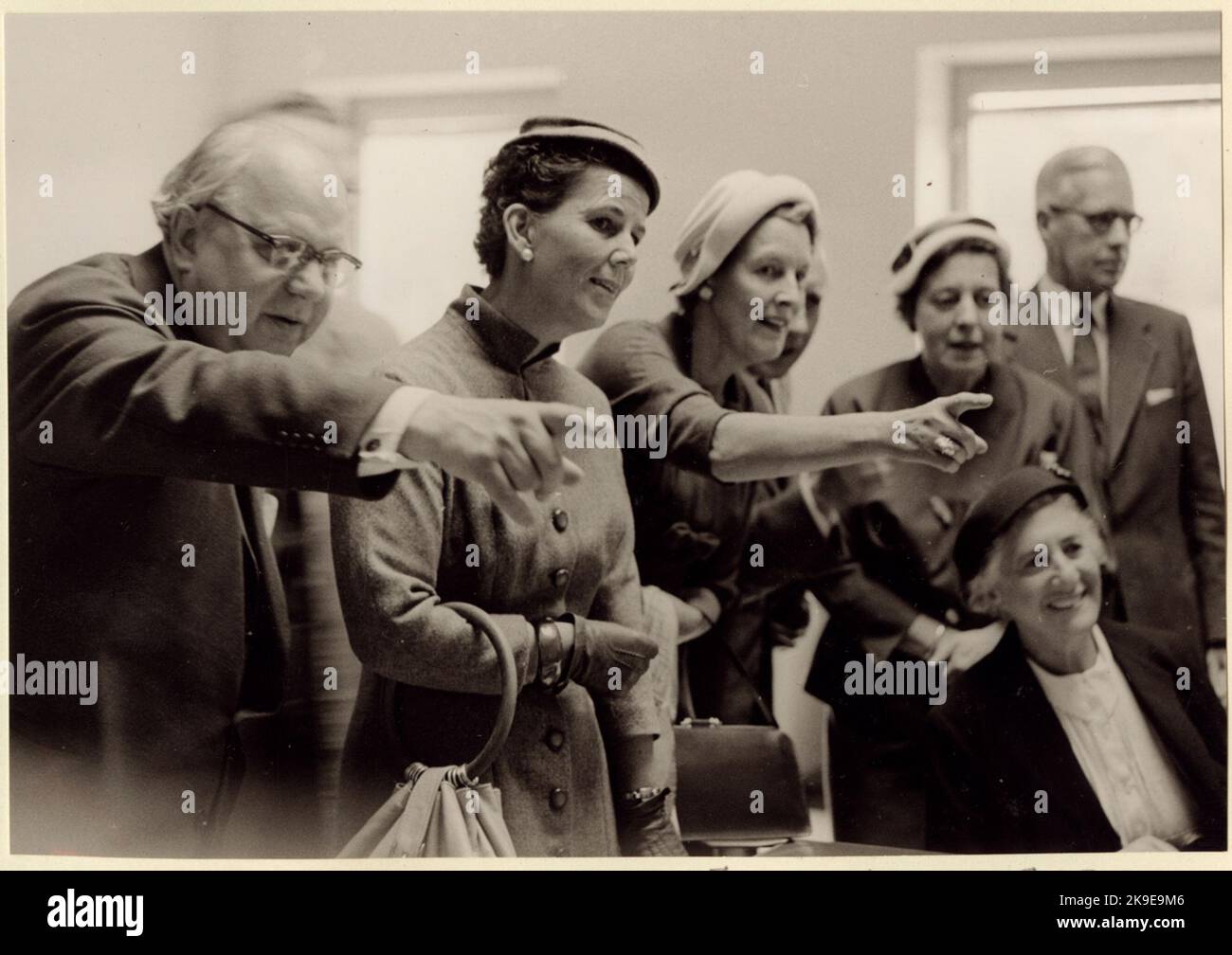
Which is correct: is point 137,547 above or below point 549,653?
above

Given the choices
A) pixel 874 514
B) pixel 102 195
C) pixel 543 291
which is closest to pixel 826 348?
pixel 874 514

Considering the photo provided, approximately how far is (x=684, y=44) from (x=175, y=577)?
147 centimetres

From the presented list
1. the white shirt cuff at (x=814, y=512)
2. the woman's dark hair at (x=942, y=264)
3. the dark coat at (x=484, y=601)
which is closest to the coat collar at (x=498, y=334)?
the dark coat at (x=484, y=601)

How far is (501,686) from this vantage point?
9.01ft

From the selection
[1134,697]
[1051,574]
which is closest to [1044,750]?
[1134,697]

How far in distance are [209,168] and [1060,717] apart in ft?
6.64

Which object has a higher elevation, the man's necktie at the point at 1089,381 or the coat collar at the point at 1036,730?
the man's necktie at the point at 1089,381

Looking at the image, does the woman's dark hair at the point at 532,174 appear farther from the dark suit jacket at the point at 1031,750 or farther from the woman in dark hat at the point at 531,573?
the dark suit jacket at the point at 1031,750

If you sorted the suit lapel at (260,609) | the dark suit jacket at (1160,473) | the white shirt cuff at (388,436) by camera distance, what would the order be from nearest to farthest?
the white shirt cuff at (388,436) → the suit lapel at (260,609) → the dark suit jacket at (1160,473)

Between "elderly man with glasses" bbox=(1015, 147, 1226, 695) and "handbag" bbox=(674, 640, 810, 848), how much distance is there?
0.76 m

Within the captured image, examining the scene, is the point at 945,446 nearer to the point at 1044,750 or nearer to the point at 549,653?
the point at 1044,750

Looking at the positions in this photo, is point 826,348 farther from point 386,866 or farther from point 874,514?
point 386,866

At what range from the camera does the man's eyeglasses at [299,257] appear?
2.80 m
